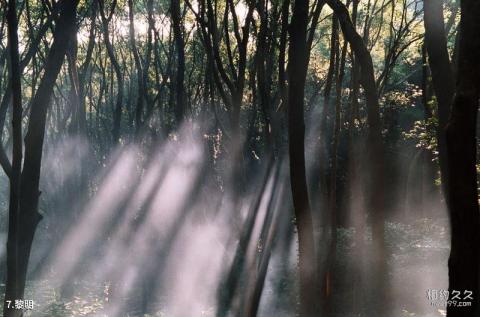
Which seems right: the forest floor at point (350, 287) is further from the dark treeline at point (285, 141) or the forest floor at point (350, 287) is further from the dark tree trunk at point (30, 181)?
the dark tree trunk at point (30, 181)

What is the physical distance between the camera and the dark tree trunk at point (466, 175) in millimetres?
3357

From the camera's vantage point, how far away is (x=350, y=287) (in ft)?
37.6

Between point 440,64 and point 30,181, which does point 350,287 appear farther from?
point 30,181

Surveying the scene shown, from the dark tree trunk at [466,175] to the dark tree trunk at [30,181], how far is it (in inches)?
151

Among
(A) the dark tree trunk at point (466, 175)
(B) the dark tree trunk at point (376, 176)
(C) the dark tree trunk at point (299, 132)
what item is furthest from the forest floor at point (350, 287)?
(A) the dark tree trunk at point (466, 175)

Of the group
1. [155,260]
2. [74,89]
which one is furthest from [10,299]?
[155,260]

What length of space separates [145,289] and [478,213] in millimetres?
12034

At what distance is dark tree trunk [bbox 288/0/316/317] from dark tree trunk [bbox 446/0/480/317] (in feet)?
9.43

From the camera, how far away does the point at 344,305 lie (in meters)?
10.7

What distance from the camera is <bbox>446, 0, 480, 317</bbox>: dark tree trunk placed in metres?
3.36

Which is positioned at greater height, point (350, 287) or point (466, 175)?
point (466, 175)

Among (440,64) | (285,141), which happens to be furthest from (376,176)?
(285,141)

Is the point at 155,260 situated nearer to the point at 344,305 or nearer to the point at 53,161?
the point at 53,161

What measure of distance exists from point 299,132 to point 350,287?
6.20 meters
